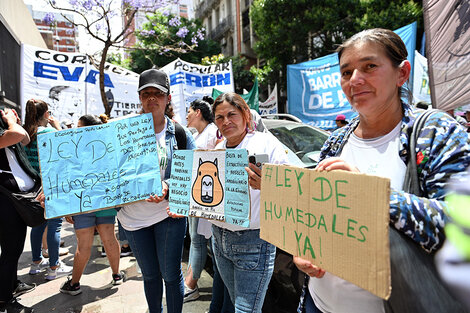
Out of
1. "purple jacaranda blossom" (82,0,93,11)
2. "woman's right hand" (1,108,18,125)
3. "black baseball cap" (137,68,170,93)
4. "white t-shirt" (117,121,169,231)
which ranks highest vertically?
"purple jacaranda blossom" (82,0,93,11)

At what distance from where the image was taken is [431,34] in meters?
3.20

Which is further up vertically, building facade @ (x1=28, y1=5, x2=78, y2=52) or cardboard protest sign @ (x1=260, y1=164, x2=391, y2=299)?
building facade @ (x1=28, y1=5, x2=78, y2=52)

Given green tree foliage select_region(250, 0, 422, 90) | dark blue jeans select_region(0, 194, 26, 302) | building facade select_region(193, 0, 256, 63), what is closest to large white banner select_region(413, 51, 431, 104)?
green tree foliage select_region(250, 0, 422, 90)

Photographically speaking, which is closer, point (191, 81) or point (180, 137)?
point (180, 137)

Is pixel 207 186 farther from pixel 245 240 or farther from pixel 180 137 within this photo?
pixel 180 137

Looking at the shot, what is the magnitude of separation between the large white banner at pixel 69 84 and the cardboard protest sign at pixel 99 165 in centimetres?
424

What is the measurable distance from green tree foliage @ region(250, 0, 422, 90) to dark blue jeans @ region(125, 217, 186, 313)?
10.5 m

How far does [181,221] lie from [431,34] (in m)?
3.15

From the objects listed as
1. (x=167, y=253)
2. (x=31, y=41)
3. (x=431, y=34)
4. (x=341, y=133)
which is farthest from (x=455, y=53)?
(x=31, y=41)

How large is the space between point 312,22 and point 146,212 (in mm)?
13070

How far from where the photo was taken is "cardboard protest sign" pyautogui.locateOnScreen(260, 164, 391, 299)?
2.85 ft

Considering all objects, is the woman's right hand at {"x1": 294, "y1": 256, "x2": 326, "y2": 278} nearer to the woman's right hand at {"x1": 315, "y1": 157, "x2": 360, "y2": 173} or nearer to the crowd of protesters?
the crowd of protesters

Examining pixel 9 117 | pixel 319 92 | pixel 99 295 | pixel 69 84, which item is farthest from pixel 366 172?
pixel 319 92

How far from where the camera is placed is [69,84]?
6.14 meters
